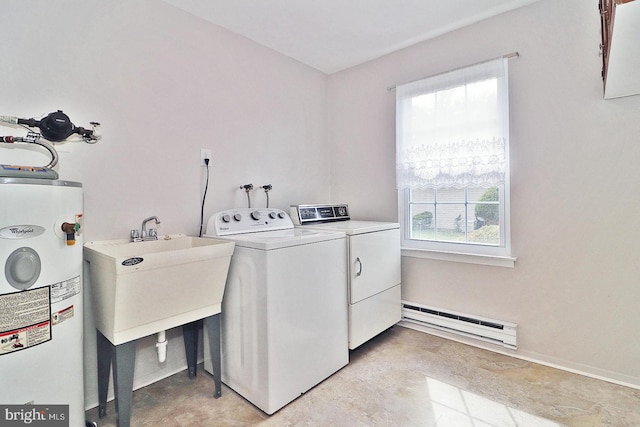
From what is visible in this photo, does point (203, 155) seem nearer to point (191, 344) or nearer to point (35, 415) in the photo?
point (191, 344)

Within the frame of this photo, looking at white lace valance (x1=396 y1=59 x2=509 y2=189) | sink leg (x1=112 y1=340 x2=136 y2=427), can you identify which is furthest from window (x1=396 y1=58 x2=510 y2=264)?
sink leg (x1=112 y1=340 x2=136 y2=427)

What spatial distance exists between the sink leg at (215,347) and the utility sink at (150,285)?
69 mm

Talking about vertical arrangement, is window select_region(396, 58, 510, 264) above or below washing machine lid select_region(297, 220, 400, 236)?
above

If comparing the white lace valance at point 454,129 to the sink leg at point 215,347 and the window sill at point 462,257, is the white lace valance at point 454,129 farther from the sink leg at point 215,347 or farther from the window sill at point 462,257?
the sink leg at point 215,347

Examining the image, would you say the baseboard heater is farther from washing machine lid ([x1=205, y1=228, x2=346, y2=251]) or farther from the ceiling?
the ceiling

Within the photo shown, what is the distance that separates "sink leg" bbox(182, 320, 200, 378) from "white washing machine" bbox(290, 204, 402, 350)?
984 millimetres

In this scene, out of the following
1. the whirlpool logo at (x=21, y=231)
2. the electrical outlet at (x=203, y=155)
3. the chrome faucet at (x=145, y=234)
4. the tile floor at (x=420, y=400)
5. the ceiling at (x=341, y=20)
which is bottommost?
the tile floor at (x=420, y=400)

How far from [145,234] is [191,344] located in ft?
2.43

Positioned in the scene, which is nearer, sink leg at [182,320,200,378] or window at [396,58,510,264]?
sink leg at [182,320,200,378]

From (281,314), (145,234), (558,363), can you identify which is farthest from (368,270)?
(145,234)

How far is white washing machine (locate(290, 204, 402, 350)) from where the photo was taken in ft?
6.81

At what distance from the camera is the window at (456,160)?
6.97 ft

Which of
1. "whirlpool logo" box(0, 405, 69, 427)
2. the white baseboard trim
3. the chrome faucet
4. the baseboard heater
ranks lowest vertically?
the white baseboard trim

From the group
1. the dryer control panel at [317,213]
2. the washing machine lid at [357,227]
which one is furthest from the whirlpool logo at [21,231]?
the dryer control panel at [317,213]
